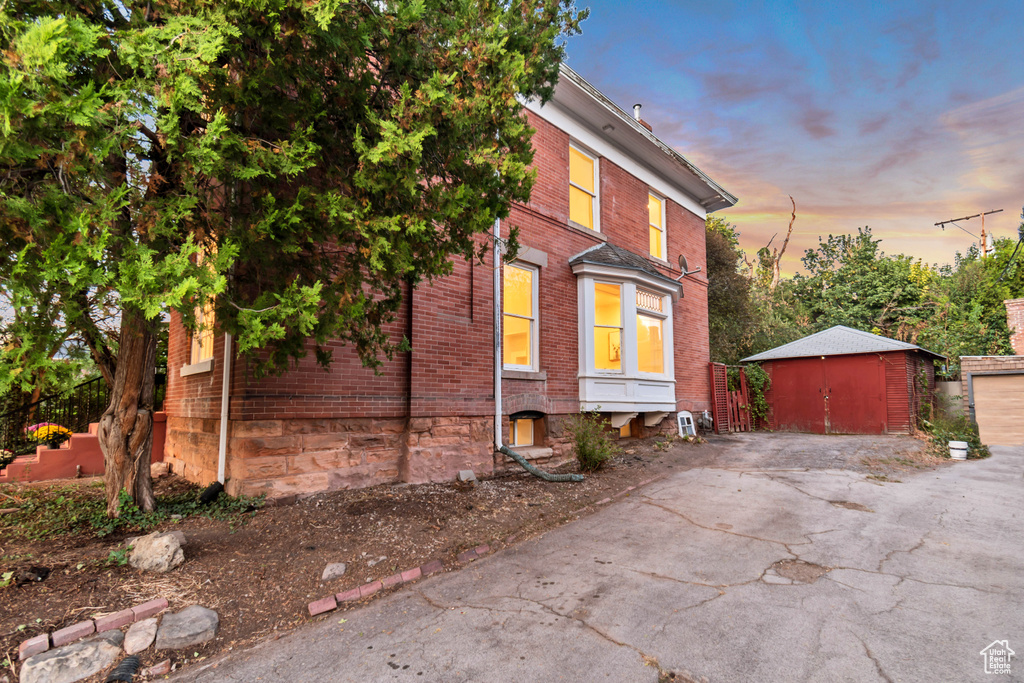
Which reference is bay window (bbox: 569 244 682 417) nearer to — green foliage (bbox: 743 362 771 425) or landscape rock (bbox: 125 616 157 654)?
green foliage (bbox: 743 362 771 425)

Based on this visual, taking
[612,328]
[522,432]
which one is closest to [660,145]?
[612,328]

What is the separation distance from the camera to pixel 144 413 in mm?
5297

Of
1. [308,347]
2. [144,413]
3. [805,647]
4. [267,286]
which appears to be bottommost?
[805,647]

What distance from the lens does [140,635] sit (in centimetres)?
348

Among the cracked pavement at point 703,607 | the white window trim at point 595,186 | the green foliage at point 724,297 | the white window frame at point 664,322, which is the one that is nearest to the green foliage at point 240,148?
the cracked pavement at point 703,607

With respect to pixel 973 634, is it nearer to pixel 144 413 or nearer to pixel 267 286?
pixel 267 286

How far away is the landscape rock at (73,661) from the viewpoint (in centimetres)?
306

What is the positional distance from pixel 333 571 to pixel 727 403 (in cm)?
1277

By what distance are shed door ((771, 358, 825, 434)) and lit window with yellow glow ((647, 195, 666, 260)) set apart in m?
6.21

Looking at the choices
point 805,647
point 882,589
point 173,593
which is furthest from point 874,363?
point 173,593

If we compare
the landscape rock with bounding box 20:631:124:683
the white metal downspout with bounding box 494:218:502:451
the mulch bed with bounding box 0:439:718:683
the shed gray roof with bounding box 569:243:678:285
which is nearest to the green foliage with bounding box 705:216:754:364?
the shed gray roof with bounding box 569:243:678:285

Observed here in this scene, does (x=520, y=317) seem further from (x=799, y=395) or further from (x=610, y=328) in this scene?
(x=799, y=395)

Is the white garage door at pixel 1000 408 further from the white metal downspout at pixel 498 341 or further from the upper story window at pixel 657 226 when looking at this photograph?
the white metal downspout at pixel 498 341

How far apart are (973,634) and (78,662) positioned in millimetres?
5927
